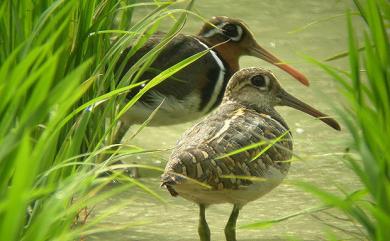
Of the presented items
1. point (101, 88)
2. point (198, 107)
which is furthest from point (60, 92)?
point (198, 107)

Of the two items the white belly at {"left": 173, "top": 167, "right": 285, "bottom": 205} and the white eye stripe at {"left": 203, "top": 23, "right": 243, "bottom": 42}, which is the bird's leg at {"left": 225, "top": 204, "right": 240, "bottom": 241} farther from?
the white eye stripe at {"left": 203, "top": 23, "right": 243, "bottom": 42}

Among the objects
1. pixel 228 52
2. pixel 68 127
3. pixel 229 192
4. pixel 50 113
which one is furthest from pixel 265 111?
pixel 50 113

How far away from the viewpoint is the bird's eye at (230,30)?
688 cm

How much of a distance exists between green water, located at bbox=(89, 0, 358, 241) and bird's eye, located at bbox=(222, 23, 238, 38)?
655 millimetres

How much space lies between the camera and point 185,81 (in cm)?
643

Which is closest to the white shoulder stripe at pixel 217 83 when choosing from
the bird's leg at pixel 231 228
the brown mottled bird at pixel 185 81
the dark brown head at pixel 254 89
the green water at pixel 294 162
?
the brown mottled bird at pixel 185 81

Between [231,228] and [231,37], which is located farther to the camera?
[231,37]

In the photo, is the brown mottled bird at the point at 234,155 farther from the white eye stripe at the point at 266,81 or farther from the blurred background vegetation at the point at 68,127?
the blurred background vegetation at the point at 68,127

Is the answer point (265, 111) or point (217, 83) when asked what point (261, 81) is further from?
point (217, 83)

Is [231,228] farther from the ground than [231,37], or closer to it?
closer to it

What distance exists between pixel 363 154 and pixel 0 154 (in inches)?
42.0

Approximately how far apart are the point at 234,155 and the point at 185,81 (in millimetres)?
1673

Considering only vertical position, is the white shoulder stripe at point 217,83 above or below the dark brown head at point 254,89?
below

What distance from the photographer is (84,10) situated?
486cm
